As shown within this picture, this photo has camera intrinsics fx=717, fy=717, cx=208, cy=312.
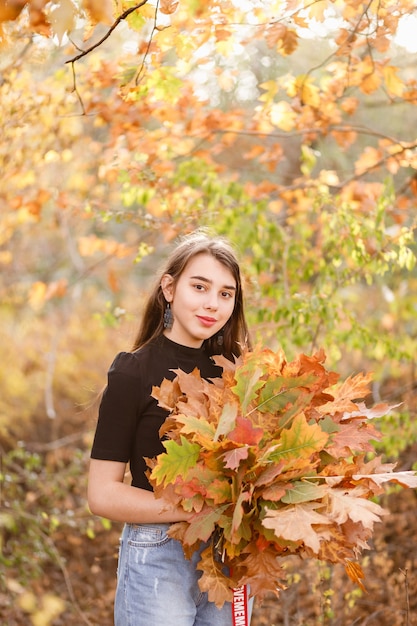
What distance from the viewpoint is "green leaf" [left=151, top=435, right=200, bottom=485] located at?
1.74 metres

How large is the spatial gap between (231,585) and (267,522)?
12.7 inches

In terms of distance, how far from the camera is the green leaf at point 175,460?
174 cm

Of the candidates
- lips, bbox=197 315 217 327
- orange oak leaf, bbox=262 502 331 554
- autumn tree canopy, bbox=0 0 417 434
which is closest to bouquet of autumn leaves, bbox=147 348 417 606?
orange oak leaf, bbox=262 502 331 554

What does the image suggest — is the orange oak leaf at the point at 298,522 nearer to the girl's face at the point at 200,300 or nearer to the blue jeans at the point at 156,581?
the blue jeans at the point at 156,581

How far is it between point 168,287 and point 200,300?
194 millimetres

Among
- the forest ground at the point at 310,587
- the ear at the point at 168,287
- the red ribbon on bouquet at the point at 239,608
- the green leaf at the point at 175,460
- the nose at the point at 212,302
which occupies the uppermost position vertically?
the ear at the point at 168,287

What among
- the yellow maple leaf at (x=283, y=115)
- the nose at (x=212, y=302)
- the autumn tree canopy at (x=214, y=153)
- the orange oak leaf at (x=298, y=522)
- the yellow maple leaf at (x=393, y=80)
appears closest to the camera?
the orange oak leaf at (x=298, y=522)

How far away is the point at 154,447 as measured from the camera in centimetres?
214

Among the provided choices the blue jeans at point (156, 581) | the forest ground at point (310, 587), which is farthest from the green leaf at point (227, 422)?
the forest ground at point (310, 587)

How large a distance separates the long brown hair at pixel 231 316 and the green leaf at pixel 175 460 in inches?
26.8

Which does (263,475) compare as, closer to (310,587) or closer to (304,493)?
(304,493)

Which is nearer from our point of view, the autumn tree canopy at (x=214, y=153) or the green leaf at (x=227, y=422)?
the green leaf at (x=227, y=422)

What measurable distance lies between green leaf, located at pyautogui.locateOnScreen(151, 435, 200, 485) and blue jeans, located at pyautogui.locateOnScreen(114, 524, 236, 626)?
39 cm

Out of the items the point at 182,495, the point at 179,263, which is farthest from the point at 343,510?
the point at 179,263
